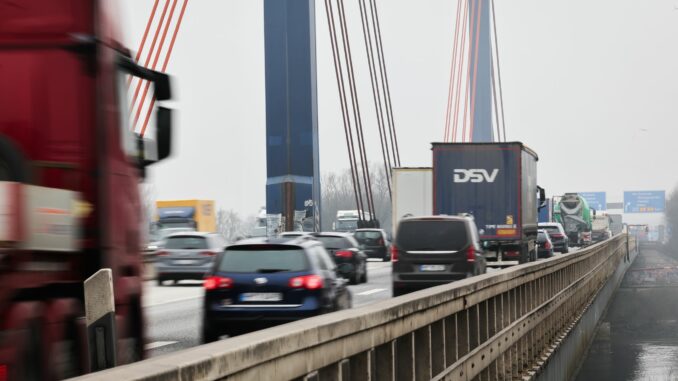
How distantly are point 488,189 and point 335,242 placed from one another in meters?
4.07

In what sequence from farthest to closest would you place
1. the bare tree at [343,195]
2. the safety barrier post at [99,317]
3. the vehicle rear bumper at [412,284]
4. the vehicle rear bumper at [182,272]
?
1. the bare tree at [343,195]
2. the vehicle rear bumper at [182,272]
3. the vehicle rear bumper at [412,284]
4. the safety barrier post at [99,317]

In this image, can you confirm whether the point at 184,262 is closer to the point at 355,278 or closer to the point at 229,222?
the point at 355,278

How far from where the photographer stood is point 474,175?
32062 millimetres

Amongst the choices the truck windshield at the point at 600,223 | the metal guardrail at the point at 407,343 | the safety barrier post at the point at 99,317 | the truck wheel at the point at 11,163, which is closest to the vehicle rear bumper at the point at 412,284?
the metal guardrail at the point at 407,343

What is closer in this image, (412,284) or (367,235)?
(412,284)

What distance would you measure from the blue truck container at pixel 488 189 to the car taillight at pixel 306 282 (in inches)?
665

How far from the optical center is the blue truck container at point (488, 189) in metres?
31.9

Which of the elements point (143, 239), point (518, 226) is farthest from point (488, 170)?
point (143, 239)

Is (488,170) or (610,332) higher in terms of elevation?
(488,170)

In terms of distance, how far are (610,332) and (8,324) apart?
22591mm

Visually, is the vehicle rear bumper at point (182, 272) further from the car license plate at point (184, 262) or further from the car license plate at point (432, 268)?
the car license plate at point (432, 268)

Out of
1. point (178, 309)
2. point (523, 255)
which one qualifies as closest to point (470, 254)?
point (178, 309)

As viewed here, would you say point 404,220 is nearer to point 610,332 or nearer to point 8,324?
point 610,332

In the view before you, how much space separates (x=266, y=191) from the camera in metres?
49.7
